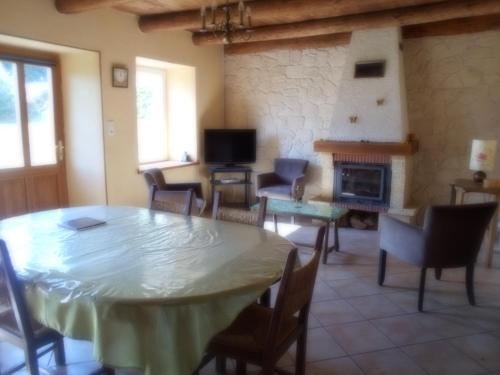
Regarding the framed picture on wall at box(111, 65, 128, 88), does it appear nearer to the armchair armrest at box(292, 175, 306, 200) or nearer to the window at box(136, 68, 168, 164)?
the window at box(136, 68, 168, 164)

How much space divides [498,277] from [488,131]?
6.42ft

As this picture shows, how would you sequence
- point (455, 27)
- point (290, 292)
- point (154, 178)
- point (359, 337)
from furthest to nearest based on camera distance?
point (455, 27)
point (154, 178)
point (359, 337)
point (290, 292)

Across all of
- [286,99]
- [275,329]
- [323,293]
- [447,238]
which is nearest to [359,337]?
[323,293]

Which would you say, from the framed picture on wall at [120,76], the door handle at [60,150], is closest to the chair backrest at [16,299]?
the door handle at [60,150]

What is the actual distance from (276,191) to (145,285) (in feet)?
12.0

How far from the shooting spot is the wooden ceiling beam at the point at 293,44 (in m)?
5.12

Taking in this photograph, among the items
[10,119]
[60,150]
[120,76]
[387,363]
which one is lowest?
[387,363]

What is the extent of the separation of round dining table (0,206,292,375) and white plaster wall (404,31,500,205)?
3509 millimetres

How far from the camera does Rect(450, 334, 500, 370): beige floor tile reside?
2223 millimetres

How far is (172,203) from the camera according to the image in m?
2.84

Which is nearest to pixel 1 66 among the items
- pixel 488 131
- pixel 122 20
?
pixel 122 20

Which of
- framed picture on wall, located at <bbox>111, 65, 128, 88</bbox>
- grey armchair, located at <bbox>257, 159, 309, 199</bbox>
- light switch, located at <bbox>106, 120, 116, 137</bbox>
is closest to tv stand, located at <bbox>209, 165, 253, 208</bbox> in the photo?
grey armchair, located at <bbox>257, 159, 309, 199</bbox>

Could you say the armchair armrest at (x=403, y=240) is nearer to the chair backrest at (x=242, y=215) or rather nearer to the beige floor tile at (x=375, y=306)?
the beige floor tile at (x=375, y=306)

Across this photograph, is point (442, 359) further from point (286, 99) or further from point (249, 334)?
point (286, 99)
